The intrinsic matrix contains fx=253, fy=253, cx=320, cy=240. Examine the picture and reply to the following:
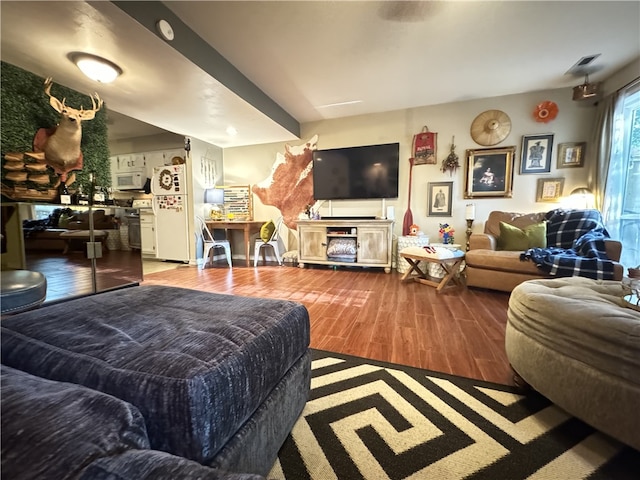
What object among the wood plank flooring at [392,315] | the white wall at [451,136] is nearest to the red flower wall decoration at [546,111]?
the white wall at [451,136]

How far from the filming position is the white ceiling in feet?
6.01

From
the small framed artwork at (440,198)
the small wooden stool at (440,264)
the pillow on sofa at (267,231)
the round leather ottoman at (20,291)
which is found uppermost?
the small framed artwork at (440,198)

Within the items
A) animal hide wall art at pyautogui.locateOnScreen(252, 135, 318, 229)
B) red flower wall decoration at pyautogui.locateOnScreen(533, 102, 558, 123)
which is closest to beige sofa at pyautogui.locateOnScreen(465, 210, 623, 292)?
red flower wall decoration at pyautogui.locateOnScreen(533, 102, 558, 123)

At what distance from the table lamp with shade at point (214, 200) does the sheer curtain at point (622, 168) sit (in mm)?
5192

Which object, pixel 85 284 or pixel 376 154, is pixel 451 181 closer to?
pixel 376 154

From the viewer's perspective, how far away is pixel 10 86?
2.12m

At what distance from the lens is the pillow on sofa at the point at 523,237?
2.77 metres

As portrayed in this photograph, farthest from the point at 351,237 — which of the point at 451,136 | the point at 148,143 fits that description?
the point at 148,143

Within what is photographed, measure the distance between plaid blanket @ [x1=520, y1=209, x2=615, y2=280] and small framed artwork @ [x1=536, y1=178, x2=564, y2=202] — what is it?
0.45 m

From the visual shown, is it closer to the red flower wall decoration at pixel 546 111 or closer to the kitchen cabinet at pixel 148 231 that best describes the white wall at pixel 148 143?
the kitchen cabinet at pixel 148 231

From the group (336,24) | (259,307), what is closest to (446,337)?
(259,307)

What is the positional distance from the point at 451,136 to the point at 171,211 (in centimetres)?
463

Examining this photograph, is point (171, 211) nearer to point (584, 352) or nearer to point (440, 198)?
point (440, 198)

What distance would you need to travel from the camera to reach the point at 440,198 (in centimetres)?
369
